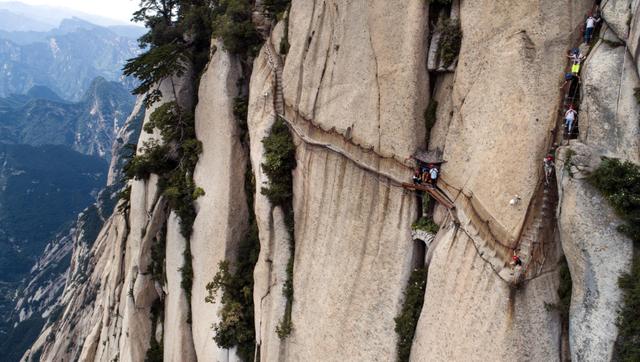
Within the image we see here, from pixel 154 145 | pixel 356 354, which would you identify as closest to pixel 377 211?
pixel 356 354

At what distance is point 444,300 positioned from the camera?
1827cm

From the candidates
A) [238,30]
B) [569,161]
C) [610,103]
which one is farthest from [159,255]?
[610,103]

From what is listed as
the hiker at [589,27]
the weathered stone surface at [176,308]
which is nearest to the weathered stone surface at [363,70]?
the hiker at [589,27]

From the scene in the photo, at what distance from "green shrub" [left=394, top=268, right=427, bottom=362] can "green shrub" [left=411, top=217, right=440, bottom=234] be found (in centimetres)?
200

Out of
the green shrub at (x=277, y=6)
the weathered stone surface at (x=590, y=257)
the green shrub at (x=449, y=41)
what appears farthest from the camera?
the green shrub at (x=277, y=6)

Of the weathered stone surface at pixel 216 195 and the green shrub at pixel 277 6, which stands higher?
the green shrub at pixel 277 6

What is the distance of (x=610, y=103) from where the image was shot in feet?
47.4

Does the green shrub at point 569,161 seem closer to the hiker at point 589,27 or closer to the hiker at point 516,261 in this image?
the hiker at point 516,261

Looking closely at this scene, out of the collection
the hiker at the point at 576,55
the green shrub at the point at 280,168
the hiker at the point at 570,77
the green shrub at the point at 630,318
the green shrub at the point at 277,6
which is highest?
the green shrub at the point at 277,6

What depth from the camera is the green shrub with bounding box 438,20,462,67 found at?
19438 millimetres

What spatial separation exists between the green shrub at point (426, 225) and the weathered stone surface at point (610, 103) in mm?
Result: 7282

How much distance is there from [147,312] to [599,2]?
126 ft

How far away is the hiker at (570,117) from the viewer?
15383 millimetres

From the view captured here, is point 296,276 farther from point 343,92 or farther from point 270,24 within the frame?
point 270,24
